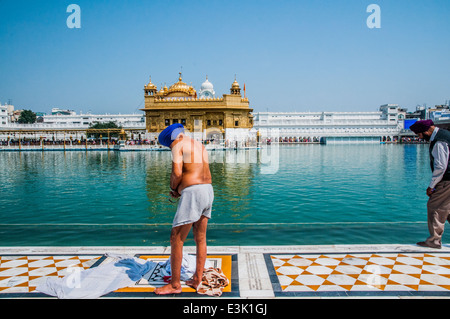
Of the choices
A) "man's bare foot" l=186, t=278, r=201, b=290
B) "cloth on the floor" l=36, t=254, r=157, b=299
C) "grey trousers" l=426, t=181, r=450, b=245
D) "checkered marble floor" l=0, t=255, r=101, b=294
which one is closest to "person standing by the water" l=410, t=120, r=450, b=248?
"grey trousers" l=426, t=181, r=450, b=245

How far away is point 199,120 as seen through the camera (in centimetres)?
4444

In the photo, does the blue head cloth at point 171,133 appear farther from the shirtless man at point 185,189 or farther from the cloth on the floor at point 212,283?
the cloth on the floor at point 212,283

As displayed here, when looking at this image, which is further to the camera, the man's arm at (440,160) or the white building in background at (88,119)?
the white building in background at (88,119)

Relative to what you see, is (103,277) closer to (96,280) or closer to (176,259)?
(96,280)

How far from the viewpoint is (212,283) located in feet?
10.9

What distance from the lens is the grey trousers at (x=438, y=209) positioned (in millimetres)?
4293

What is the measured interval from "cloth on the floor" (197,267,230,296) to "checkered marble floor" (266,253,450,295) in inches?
22.3

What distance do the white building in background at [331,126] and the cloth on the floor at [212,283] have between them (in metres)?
68.8

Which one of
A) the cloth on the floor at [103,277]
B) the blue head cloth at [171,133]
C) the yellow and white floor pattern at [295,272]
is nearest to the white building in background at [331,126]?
the yellow and white floor pattern at [295,272]

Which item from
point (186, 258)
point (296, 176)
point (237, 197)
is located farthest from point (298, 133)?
point (186, 258)

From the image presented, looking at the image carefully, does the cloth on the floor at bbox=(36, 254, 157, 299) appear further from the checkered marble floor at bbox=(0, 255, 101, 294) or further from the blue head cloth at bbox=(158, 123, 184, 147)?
the blue head cloth at bbox=(158, 123, 184, 147)

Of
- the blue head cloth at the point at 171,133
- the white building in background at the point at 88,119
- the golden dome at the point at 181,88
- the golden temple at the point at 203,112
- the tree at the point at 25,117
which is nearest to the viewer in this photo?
the blue head cloth at the point at 171,133
